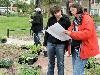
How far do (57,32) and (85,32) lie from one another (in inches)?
48.3

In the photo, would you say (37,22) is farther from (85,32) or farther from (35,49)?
(85,32)

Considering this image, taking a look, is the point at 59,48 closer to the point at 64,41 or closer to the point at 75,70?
the point at 64,41

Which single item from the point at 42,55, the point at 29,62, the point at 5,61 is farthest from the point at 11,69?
the point at 42,55

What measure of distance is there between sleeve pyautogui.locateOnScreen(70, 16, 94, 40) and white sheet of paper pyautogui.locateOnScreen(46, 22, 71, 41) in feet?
2.75

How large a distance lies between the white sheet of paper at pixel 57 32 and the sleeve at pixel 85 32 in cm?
84

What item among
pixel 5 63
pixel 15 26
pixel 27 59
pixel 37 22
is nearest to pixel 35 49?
pixel 37 22

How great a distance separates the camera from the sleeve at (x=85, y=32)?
7664 mm

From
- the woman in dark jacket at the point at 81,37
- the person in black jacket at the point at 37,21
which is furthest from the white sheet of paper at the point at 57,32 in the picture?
the person in black jacket at the point at 37,21

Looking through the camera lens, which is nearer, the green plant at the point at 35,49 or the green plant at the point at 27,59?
the green plant at the point at 27,59

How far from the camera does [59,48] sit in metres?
9.34

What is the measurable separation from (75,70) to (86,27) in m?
0.92

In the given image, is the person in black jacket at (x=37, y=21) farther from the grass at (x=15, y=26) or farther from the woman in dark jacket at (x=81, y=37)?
the grass at (x=15, y=26)

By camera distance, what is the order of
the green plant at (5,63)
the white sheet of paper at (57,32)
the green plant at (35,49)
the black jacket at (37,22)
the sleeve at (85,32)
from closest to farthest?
the sleeve at (85,32) → the white sheet of paper at (57,32) → the green plant at (5,63) → the green plant at (35,49) → the black jacket at (37,22)

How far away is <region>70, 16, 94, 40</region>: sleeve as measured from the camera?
25.1 ft
